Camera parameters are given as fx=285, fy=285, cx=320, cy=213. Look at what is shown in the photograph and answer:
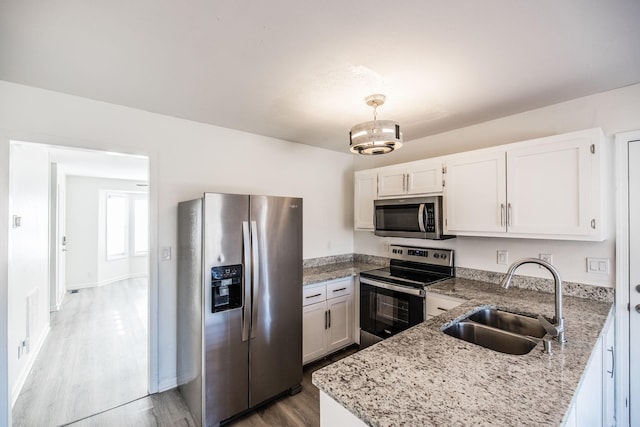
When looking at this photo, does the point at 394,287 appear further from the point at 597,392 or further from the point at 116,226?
the point at 116,226

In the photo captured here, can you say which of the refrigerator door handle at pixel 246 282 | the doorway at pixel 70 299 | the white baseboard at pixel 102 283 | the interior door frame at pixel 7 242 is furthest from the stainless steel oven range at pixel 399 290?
the white baseboard at pixel 102 283

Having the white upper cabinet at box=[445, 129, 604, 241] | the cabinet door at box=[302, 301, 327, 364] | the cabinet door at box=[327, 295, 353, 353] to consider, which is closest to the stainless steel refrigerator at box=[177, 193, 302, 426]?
the cabinet door at box=[302, 301, 327, 364]

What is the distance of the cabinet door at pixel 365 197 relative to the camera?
3229mm

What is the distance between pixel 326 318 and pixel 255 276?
1.12 m

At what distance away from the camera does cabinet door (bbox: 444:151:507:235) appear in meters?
2.28

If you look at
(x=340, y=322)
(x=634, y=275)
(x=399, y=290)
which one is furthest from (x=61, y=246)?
(x=634, y=275)

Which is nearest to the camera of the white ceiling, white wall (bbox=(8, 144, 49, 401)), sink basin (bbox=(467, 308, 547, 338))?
the white ceiling

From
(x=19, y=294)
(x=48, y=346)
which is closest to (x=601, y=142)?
(x=19, y=294)

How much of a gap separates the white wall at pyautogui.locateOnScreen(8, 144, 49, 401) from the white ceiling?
3.35 ft

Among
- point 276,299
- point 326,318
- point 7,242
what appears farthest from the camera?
point 326,318

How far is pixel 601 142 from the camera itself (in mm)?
1854

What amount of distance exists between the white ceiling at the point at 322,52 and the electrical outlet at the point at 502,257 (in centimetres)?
123

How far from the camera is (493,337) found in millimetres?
1564

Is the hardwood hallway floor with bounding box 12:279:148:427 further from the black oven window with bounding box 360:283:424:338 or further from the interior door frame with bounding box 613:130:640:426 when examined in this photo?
the interior door frame with bounding box 613:130:640:426
